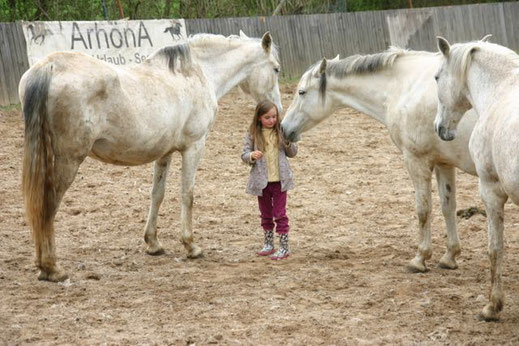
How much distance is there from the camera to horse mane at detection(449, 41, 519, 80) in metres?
4.93

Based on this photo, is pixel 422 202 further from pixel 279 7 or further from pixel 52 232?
pixel 279 7

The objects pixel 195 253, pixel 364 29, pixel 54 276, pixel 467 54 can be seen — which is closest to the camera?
pixel 467 54

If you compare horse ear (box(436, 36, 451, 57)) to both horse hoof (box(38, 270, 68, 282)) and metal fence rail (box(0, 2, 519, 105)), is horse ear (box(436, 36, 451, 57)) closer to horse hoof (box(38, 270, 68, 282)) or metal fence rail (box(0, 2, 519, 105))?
horse hoof (box(38, 270, 68, 282))

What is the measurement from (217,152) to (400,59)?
16.0ft

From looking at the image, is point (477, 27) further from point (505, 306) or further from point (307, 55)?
point (505, 306)

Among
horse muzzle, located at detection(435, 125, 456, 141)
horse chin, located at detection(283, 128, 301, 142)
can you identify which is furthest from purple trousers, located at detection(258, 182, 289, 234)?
horse muzzle, located at detection(435, 125, 456, 141)

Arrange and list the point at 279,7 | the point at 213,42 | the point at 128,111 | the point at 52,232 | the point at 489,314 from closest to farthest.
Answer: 1. the point at 489,314
2. the point at 52,232
3. the point at 128,111
4. the point at 213,42
5. the point at 279,7

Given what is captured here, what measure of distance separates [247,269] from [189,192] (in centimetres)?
97

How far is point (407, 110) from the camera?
6.05m

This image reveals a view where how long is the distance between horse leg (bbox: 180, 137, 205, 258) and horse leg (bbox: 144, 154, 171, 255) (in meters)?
0.24

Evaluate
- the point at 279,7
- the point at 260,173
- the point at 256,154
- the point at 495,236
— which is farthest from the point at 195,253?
the point at 279,7

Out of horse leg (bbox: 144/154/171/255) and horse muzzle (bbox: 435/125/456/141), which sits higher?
horse muzzle (bbox: 435/125/456/141)

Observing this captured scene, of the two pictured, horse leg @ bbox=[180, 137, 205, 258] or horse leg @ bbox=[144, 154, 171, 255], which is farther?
horse leg @ bbox=[144, 154, 171, 255]

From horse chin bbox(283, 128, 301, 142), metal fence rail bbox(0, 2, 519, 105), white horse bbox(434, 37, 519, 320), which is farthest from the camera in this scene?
metal fence rail bbox(0, 2, 519, 105)
